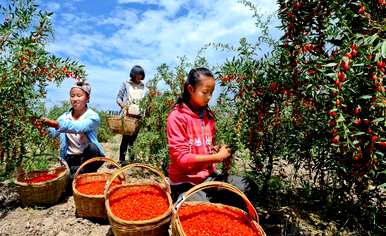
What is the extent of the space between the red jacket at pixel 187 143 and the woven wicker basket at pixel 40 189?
168 centimetres

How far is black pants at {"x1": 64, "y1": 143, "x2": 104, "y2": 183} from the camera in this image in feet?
15.4

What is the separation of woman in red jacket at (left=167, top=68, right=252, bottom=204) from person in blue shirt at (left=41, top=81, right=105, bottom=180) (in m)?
1.66

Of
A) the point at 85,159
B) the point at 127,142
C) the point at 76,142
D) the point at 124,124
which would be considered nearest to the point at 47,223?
the point at 85,159

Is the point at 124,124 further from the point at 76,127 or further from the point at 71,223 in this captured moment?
the point at 71,223

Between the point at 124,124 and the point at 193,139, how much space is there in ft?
9.76

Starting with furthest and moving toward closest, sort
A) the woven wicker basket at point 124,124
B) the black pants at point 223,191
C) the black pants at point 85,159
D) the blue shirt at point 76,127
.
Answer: the woven wicker basket at point 124,124
the black pants at point 85,159
the blue shirt at point 76,127
the black pants at point 223,191

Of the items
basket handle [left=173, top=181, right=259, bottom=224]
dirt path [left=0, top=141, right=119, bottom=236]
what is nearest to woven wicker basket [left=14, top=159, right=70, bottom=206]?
dirt path [left=0, top=141, right=119, bottom=236]

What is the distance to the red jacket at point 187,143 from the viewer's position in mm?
3051

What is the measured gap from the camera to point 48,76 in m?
4.25

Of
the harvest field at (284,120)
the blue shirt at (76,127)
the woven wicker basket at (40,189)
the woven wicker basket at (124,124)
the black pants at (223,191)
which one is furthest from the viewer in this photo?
the woven wicker basket at (124,124)

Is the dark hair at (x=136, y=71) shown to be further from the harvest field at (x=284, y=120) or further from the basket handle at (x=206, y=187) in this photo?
the basket handle at (x=206, y=187)

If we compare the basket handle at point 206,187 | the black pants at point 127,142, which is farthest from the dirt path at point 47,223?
the black pants at point 127,142

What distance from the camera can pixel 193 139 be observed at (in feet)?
10.4

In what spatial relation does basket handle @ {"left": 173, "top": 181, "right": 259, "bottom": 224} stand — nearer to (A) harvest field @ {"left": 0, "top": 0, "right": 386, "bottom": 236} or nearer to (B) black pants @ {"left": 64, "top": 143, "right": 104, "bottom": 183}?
(A) harvest field @ {"left": 0, "top": 0, "right": 386, "bottom": 236}
